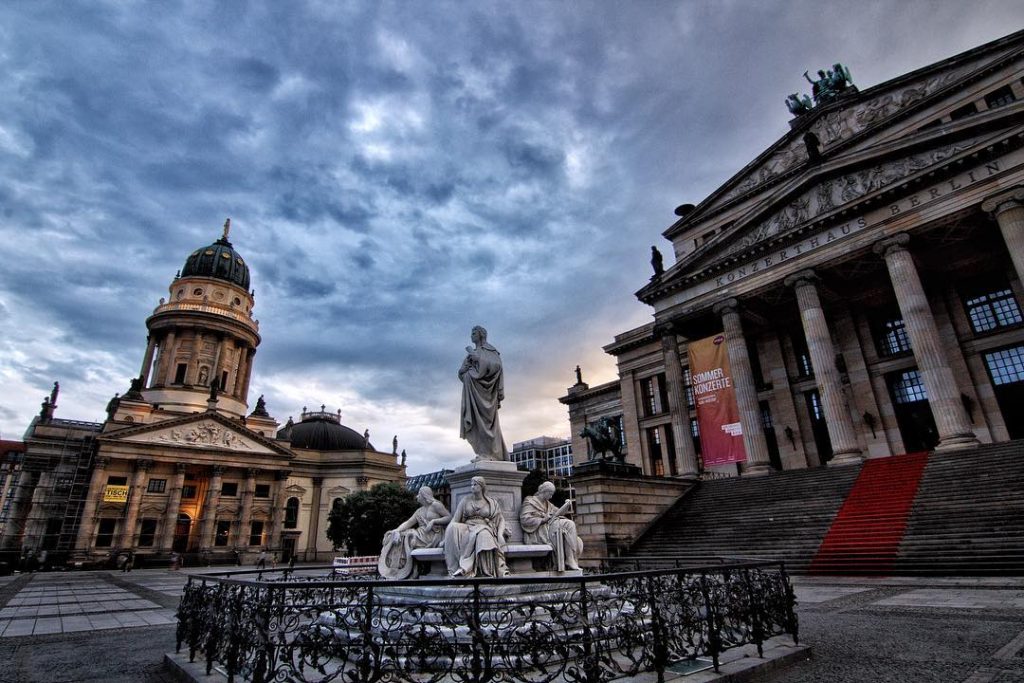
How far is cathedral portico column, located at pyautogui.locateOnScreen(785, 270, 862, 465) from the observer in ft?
74.5

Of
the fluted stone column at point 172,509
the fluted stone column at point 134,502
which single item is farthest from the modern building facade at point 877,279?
the fluted stone column at point 134,502

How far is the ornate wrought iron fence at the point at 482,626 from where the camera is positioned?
434cm

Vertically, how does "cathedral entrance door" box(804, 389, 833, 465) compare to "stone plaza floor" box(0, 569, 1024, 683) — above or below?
above

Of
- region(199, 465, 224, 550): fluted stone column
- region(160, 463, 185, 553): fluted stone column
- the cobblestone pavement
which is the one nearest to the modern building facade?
the cobblestone pavement

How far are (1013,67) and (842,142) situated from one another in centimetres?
725

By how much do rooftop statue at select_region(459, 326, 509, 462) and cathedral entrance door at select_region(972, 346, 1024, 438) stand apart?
27026 millimetres

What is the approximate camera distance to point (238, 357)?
198 ft

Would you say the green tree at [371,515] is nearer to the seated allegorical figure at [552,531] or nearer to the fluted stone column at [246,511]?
the fluted stone column at [246,511]

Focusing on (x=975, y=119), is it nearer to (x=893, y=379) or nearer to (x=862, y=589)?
(x=893, y=379)

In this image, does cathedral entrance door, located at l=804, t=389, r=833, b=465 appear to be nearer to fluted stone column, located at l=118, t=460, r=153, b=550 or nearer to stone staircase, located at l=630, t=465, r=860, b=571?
stone staircase, located at l=630, t=465, r=860, b=571

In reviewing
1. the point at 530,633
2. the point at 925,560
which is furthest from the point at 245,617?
the point at 925,560

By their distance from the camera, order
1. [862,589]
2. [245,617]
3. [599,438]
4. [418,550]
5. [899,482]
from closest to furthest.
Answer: [245,617] → [418,550] → [862,589] → [899,482] → [599,438]

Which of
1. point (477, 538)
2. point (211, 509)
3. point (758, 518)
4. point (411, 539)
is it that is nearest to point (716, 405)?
point (758, 518)

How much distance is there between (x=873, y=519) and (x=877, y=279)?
16.1 m
